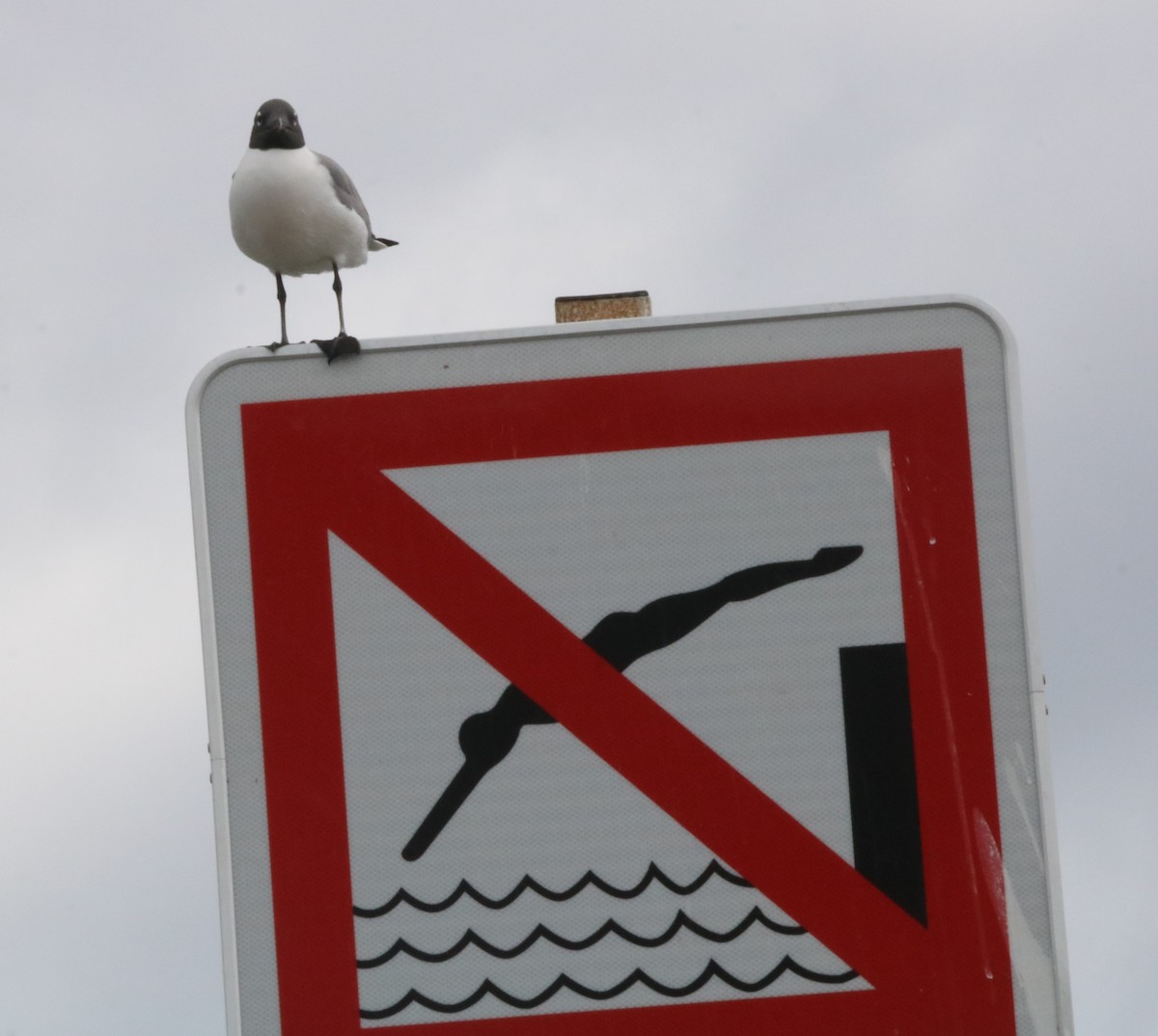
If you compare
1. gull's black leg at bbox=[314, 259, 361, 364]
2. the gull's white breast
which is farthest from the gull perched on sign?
gull's black leg at bbox=[314, 259, 361, 364]

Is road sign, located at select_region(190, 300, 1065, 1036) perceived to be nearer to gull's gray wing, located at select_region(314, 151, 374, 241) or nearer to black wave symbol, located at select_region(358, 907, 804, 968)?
black wave symbol, located at select_region(358, 907, 804, 968)

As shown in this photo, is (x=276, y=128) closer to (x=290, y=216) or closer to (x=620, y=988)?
(x=290, y=216)

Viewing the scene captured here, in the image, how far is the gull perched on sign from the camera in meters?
4.04

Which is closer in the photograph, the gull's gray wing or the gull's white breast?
the gull's white breast

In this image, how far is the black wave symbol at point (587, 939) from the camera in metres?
2.02

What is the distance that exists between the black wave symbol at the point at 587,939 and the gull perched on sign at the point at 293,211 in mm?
2052

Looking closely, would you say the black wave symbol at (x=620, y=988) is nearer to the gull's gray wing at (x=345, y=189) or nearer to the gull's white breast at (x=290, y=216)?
the gull's white breast at (x=290, y=216)

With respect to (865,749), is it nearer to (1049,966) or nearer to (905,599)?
(905,599)

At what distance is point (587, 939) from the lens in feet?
6.66

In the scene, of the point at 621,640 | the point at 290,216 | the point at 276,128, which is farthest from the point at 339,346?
the point at 276,128

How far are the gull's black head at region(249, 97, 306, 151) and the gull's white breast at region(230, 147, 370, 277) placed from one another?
11cm

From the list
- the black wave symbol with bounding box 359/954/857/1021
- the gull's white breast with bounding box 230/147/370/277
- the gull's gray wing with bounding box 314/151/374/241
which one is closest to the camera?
the black wave symbol with bounding box 359/954/857/1021

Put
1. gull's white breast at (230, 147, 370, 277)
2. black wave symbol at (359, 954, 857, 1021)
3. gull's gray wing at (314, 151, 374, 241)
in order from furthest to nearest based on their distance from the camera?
1. gull's gray wing at (314, 151, 374, 241)
2. gull's white breast at (230, 147, 370, 277)
3. black wave symbol at (359, 954, 857, 1021)

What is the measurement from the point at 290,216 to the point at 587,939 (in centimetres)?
243
